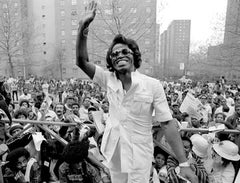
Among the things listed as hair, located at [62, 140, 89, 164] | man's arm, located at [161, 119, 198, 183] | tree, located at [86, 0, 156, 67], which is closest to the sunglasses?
man's arm, located at [161, 119, 198, 183]

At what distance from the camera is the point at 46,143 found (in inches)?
113

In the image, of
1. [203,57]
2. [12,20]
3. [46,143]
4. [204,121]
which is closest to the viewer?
[46,143]

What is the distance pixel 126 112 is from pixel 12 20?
56.3 ft

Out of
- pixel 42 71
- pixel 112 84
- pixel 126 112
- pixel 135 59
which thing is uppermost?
pixel 135 59

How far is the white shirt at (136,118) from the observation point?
1.41 m

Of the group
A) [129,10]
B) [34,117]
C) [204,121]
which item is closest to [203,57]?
[129,10]

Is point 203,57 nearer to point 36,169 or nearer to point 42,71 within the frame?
point 36,169

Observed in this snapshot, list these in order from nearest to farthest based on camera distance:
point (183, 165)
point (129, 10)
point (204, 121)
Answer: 1. point (183, 165)
2. point (204, 121)
3. point (129, 10)

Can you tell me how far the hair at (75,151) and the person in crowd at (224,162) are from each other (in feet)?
5.15

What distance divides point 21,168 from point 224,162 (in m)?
2.54

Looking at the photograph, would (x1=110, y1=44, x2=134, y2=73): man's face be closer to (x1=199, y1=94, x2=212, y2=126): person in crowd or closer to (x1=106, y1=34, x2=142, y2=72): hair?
(x1=106, y1=34, x2=142, y2=72): hair

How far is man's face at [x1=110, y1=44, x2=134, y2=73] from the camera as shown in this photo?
1481 mm

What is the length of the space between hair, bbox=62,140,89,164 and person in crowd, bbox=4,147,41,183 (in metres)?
Result: 0.53

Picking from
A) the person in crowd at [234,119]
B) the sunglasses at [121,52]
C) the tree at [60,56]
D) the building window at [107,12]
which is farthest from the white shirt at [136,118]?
the tree at [60,56]
